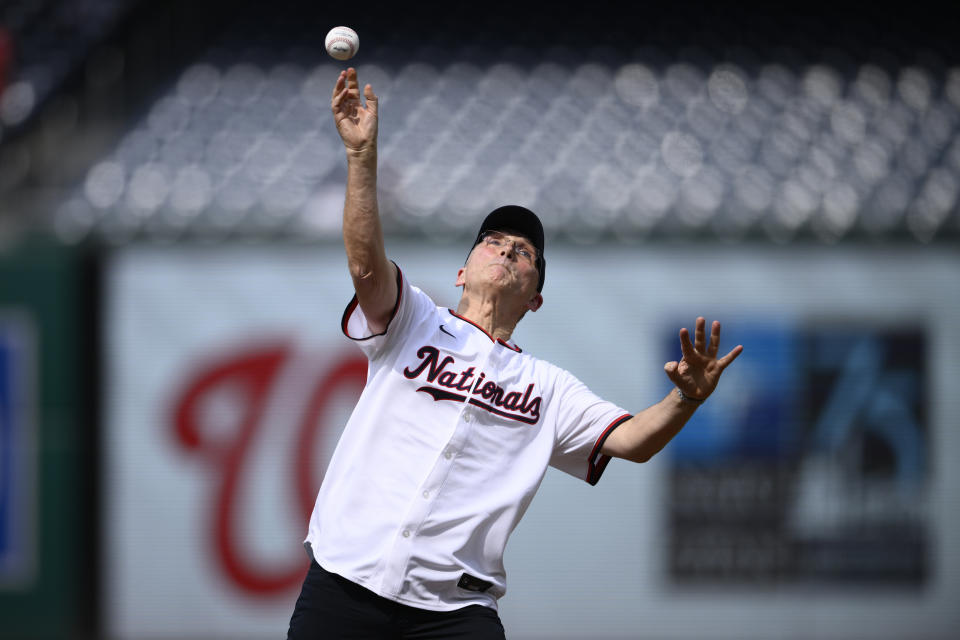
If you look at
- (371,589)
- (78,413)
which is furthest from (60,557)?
(371,589)

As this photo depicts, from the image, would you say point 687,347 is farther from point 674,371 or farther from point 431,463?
point 431,463

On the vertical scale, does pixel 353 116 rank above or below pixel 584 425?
above

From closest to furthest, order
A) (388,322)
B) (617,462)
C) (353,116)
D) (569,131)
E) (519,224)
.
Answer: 1. (353,116)
2. (388,322)
3. (519,224)
4. (617,462)
5. (569,131)

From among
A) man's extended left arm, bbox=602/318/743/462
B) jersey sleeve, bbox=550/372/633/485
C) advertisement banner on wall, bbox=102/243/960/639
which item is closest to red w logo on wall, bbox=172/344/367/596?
advertisement banner on wall, bbox=102/243/960/639

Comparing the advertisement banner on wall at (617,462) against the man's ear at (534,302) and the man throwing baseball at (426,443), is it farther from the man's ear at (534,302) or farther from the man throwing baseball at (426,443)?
the man throwing baseball at (426,443)

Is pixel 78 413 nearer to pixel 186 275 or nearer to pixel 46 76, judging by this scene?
pixel 186 275

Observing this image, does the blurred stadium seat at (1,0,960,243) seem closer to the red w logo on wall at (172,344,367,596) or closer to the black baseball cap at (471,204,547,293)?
the red w logo on wall at (172,344,367,596)

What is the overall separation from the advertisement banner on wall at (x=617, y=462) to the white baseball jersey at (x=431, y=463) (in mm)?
3488

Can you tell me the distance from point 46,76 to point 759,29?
21.8 feet

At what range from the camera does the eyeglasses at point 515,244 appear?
3.11m

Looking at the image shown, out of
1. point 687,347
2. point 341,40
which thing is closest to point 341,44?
point 341,40

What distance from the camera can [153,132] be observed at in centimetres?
812

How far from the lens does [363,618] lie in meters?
2.67

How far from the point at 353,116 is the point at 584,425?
1.15 meters
